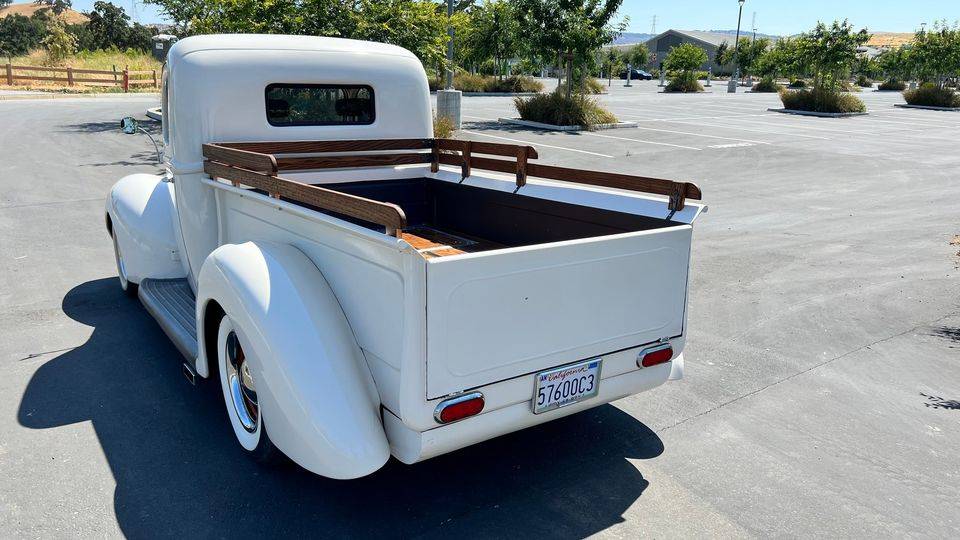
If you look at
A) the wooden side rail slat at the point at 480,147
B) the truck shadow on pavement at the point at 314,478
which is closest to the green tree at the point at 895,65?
the wooden side rail slat at the point at 480,147

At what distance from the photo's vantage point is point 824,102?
29.0 meters

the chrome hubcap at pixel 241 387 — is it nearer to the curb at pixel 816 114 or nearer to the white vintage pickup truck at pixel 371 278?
the white vintage pickup truck at pixel 371 278

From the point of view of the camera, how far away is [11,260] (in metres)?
6.86

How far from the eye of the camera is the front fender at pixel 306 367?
271 centimetres

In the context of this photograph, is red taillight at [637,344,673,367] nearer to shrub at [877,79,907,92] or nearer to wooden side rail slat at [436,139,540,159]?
wooden side rail slat at [436,139,540,159]

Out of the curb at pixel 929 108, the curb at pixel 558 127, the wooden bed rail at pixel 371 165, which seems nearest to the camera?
the wooden bed rail at pixel 371 165

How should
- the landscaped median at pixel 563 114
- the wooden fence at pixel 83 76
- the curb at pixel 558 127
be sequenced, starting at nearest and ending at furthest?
the curb at pixel 558 127
the landscaped median at pixel 563 114
the wooden fence at pixel 83 76

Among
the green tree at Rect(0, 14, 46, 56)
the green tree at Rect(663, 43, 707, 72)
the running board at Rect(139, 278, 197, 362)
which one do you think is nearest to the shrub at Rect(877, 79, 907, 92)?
the green tree at Rect(663, 43, 707, 72)

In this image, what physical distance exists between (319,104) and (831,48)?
29.2m

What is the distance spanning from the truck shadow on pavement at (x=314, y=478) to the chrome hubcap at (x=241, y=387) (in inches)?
8.9

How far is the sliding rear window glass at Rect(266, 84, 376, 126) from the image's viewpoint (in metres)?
4.58

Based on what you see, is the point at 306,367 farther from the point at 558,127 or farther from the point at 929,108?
the point at 929,108

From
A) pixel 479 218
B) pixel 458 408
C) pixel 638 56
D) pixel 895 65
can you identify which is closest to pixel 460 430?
pixel 458 408

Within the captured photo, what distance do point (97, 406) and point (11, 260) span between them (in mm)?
3869
